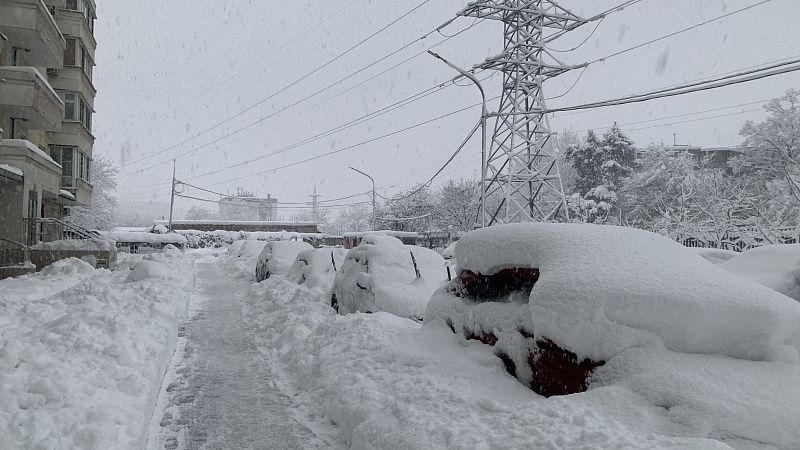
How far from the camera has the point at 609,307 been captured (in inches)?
164

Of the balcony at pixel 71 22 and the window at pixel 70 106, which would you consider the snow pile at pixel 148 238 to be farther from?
the balcony at pixel 71 22

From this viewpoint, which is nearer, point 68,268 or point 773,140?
point 68,268

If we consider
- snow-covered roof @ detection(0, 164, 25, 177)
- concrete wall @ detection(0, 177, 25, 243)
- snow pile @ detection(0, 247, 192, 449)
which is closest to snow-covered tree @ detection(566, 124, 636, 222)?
concrete wall @ detection(0, 177, 25, 243)

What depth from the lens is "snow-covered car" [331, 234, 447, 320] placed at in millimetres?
9656

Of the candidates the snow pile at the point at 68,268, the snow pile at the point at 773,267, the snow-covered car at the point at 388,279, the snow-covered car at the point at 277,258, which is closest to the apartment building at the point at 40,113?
the snow pile at the point at 68,268

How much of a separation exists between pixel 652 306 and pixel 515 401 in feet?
4.25

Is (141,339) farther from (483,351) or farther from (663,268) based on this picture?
(663,268)

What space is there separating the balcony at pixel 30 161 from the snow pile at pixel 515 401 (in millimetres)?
15471

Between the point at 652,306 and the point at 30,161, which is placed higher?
the point at 30,161

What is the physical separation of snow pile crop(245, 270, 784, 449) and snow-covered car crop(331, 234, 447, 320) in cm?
254

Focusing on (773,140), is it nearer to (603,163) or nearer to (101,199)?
(603,163)

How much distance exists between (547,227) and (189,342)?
259 inches

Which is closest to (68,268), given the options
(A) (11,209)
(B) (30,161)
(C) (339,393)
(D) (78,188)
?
(A) (11,209)

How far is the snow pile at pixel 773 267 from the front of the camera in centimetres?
607
